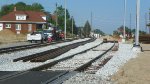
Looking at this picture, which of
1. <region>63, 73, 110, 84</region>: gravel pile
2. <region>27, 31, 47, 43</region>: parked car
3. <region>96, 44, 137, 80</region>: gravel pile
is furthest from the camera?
<region>27, 31, 47, 43</region>: parked car

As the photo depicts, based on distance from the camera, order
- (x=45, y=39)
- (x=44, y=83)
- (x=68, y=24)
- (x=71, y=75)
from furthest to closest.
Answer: (x=68, y=24)
(x=45, y=39)
(x=71, y=75)
(x=44, y=83)

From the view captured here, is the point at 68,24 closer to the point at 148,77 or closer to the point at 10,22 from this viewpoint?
the point at 10,22

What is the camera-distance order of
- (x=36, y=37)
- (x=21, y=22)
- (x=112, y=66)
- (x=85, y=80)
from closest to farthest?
(x=85, y=80) → (x=112, y=66) → (x=36, y=37) → (x=21, y=22)

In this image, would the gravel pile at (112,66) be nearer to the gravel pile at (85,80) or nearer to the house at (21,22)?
the gravel pile at (85,80)

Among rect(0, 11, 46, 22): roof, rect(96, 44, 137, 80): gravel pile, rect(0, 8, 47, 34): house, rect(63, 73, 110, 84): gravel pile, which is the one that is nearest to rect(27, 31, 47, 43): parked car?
rect(96, 44, 137, 80): gravel pile

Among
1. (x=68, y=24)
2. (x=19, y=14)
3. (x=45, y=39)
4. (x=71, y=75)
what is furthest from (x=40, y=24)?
(x=71, y=75)

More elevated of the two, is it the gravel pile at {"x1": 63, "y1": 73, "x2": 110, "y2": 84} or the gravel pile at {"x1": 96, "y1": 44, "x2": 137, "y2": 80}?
the gravel pile at {"x1": 63, "y1": 73, "x2": 110, "y2": 84}

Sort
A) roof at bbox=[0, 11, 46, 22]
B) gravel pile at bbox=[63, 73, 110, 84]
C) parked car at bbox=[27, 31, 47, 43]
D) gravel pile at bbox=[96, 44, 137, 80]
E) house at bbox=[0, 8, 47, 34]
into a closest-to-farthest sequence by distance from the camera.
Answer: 1. gravel pile at bbox=[63, 73, 110, 84]
2. gravel pile at bbox=[96, 44, 137, 80]
3. parked car at bbox=[27, 31, 47, 43]
4. house at bbox=[0, 8, 47, 34]
5. roof at bbox=[0, 11, 46, 22]

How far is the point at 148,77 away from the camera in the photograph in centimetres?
1755

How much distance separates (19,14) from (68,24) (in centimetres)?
3080

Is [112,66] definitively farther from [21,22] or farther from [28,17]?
[28,17]

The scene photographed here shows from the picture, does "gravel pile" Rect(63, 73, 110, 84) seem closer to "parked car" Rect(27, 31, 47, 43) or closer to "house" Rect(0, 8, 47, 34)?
"parked car" Rect(27, 31, 47, 43)

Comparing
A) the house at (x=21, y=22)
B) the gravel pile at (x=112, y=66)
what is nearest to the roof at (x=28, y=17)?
the house at (x=21, y=22)

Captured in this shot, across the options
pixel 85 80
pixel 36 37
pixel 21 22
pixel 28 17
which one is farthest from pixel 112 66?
pixel 28 17
